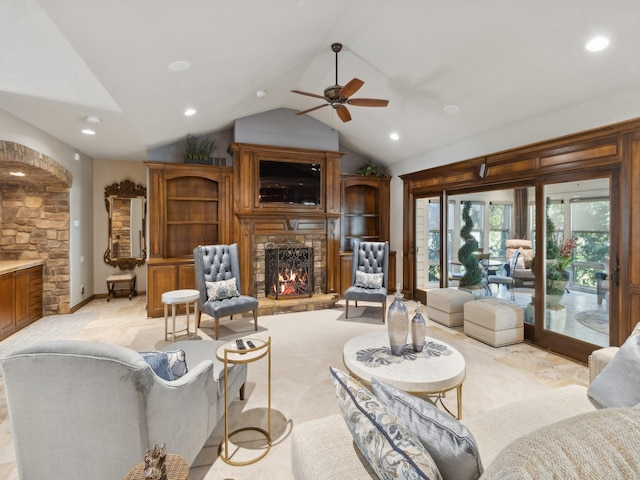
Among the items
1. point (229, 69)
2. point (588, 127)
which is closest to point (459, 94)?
point (588, 127)

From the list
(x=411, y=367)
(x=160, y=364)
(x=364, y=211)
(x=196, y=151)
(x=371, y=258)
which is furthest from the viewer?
(x=364, y=211)

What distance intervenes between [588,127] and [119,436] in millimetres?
4535

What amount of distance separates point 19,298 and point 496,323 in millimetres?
Answer: 6004

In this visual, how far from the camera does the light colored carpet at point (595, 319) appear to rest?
337 centimetres

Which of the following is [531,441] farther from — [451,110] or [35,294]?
[35,294]

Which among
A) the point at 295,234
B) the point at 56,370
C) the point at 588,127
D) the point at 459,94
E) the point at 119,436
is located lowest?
the point at 119,436

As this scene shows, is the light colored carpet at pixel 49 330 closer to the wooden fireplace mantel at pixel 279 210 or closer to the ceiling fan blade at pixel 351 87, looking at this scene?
the wooden fireplace mantel at pixel 279 210

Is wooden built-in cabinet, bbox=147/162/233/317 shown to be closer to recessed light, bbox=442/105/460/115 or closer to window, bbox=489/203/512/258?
recessed light, bbox=442/105/460/115

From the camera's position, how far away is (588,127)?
3.35 m

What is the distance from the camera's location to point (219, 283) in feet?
14.2

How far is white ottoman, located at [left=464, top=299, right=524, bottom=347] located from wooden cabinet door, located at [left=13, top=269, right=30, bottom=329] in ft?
19.2

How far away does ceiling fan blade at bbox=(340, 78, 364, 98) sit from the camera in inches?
128

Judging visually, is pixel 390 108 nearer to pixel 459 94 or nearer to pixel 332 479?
pixel 459 94

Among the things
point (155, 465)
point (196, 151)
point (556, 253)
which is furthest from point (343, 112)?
point (155, 465)
